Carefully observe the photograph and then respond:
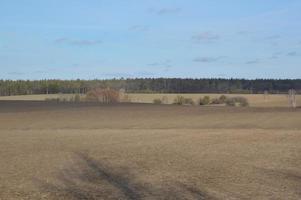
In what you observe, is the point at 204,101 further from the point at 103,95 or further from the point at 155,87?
the point at 155,87

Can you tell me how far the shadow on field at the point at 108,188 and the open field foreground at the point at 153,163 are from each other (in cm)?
2

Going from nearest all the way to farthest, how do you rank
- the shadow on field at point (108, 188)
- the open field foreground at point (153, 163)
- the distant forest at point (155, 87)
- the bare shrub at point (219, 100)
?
the shadow on field at point (108, 188)
the open field foreground at point (153, 163)
the bare shrub at point (219, 100)
the distant forest at point (155, 87)

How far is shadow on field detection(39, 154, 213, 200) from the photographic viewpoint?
1500 centimetres

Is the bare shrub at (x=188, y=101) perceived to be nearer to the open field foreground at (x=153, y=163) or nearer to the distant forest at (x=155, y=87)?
the distant forest at (x=155, y=87)

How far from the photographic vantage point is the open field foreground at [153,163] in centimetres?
1593

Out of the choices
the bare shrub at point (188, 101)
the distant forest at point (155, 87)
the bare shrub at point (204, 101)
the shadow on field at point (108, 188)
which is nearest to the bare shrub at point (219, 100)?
the bare shrub at point (204, 101)

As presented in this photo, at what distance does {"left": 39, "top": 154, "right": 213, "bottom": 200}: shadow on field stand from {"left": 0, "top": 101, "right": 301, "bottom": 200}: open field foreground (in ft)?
0.08

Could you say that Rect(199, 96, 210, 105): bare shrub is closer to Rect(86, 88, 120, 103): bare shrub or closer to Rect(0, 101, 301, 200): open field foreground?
Rect(86, 88, 120, 103): bare shrub

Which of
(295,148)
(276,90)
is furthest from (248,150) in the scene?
(276,90)

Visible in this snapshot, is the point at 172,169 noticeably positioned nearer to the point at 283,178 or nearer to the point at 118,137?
the point at 283,178

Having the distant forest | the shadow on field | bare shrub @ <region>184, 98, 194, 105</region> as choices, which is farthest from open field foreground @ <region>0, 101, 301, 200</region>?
the distant forest

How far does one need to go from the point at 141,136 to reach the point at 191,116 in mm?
20848

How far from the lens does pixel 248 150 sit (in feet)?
95.7

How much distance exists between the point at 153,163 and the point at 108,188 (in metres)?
6.74
